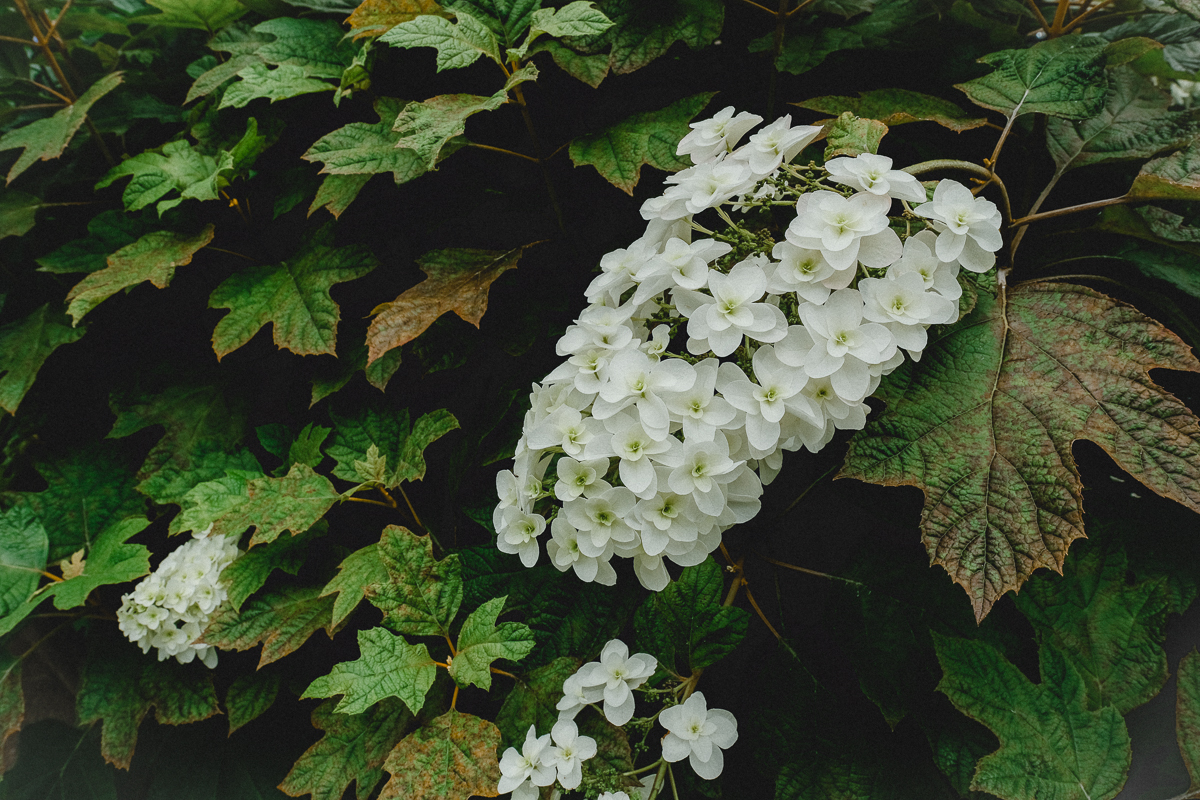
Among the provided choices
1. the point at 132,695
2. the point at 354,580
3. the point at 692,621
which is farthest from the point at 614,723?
the point at 132,695

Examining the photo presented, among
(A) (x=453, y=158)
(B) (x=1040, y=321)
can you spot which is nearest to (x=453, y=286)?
(A) (x=453, y=158)

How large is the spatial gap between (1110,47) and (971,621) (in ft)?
2.86

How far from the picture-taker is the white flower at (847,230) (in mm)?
690

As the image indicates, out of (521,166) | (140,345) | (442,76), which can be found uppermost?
(442,76)

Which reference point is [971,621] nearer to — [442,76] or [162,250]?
[442,76]

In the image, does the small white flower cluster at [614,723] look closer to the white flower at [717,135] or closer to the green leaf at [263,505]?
the green leaf at [263,505]

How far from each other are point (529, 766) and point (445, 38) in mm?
1051

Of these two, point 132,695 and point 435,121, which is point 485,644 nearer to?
point 435,121

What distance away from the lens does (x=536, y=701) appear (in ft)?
3.26

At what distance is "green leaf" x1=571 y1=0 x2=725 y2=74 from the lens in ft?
3.43

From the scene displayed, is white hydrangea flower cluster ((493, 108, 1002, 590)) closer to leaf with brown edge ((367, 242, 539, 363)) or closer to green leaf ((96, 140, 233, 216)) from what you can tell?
leaf with brown edge ((367, 242, 539, 363))

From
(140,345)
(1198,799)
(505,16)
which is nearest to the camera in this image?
(1198,799)

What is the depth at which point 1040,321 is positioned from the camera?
0.85 meters

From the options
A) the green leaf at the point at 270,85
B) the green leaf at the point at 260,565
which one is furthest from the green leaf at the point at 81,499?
the green leaf at the point at 270,85
